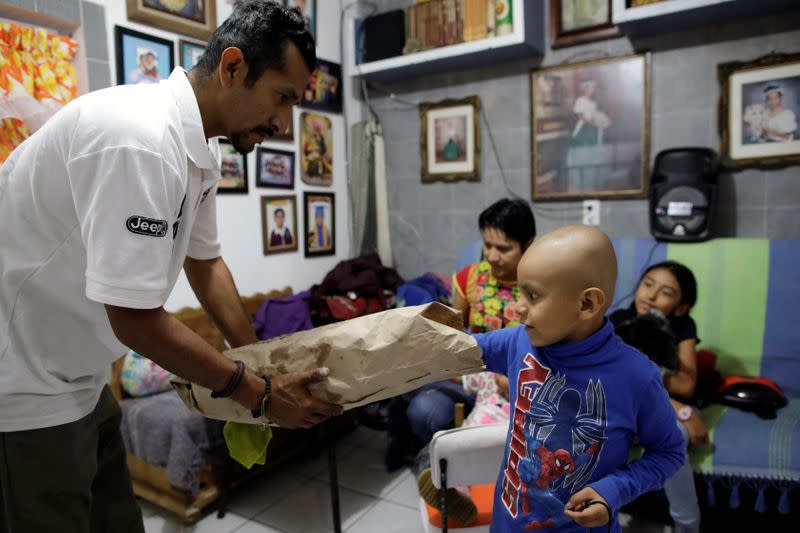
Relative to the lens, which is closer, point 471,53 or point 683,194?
point 683,194

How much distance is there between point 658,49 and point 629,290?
1.25 m

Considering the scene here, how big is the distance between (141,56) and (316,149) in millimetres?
1193

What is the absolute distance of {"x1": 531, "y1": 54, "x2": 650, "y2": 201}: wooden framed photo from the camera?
274cm

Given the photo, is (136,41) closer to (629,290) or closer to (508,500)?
(508,500)

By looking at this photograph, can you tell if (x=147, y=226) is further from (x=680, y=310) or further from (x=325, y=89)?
(x=325, y=89)

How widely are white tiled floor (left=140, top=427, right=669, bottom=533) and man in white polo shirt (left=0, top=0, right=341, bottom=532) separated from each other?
1215 mm

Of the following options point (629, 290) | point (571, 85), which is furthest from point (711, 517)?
point (571, 85)

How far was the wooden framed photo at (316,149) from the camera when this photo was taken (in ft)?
10.8

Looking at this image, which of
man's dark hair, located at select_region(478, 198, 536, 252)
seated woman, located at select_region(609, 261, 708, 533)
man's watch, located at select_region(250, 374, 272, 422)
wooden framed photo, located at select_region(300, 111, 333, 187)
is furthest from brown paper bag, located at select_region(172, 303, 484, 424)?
wooden framed photo, located at select_region(300, 111, 333, 187)

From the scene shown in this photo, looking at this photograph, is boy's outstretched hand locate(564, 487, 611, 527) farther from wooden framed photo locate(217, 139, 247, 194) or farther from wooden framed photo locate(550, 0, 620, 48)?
wooden framed photo locate(550, 0, 620, 48)

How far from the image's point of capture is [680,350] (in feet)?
6.71

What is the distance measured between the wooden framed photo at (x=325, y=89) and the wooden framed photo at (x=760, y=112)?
7.27 ft

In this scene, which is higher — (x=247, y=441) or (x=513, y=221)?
(x=513, y=221)

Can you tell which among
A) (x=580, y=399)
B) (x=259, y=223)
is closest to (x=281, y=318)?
(x=259, y=223)
